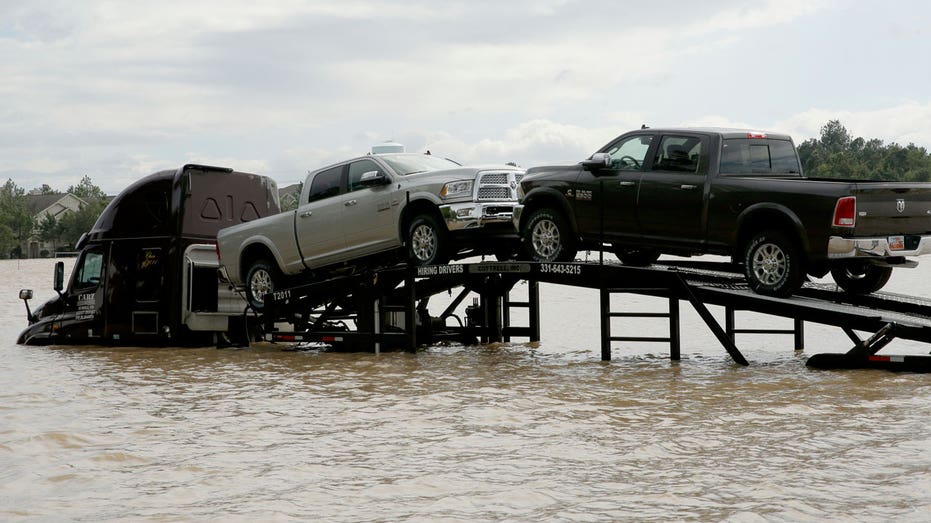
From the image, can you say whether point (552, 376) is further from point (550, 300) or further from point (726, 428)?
point (550, 300)

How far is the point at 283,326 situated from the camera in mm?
19125

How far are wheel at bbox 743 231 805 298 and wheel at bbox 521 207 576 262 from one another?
2515 mm

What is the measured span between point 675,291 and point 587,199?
1.59m

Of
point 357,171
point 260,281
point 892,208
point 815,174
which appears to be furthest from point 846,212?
point 815,174

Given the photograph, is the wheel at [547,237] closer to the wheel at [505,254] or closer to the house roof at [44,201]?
the wheel at [505,254]

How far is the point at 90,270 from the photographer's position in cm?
1884

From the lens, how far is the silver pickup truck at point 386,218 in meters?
14.1

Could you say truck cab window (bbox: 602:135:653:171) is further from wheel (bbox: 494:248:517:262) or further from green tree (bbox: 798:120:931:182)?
green tree (bbox: 798:120:931:182)

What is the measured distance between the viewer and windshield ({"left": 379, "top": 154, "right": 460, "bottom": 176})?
14.9m

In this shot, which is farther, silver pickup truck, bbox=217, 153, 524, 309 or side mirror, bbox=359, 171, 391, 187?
side mirror, bbox=359, 171, 391, 187

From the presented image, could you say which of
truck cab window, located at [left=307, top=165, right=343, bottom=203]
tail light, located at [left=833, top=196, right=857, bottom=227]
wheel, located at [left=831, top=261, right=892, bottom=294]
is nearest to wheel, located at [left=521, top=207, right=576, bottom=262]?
truck cab window, located at [left=307, top=165, right=343, bottom=203]

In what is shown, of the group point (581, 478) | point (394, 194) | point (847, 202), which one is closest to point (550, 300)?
point (394, 194)

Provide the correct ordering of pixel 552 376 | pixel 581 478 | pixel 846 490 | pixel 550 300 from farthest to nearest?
pixel 550 300 → pixel 552 376 → pixel 581 478 → pixel 846 490

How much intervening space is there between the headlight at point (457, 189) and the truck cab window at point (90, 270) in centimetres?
751
